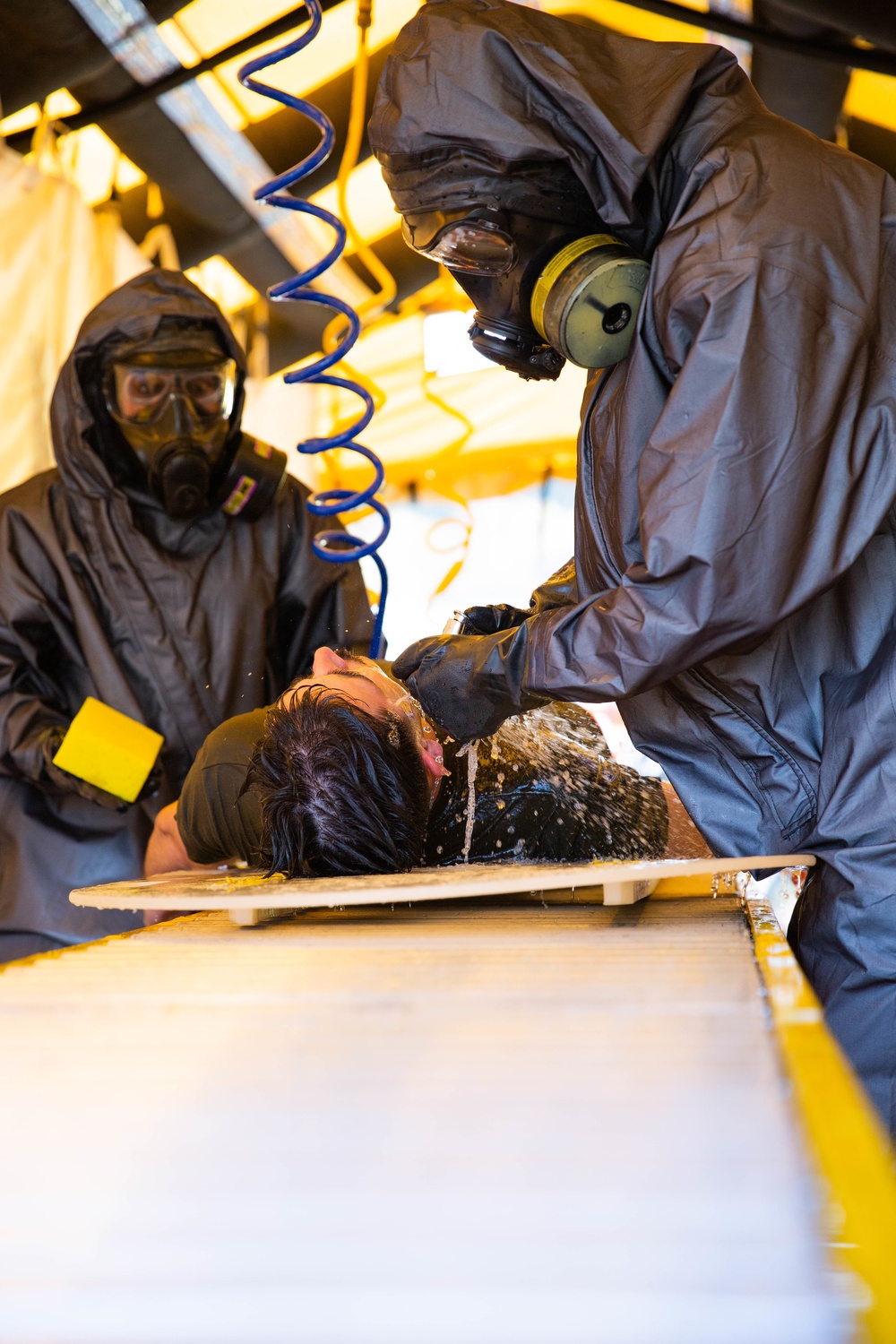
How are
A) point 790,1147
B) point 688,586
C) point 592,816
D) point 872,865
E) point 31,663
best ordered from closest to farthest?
point 790,1147
point 688,586
point 872,865
point 592,816
point 31,663

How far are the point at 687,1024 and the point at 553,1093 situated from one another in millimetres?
168

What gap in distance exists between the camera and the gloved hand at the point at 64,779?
2.29 meters

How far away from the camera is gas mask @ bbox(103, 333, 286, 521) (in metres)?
2.57

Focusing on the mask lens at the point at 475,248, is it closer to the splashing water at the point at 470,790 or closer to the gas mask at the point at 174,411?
the splashing water at the point at 470,790

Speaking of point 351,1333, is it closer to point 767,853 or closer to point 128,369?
point 767,853

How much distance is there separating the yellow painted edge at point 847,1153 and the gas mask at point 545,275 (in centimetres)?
82

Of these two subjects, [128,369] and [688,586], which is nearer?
[688,586]

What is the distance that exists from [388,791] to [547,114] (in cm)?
97

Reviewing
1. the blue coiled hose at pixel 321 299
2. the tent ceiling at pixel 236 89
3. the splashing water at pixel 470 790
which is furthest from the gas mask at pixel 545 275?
the tent ceiling at pixel 236 89

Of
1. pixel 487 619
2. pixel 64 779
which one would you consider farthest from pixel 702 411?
pixel 64 779

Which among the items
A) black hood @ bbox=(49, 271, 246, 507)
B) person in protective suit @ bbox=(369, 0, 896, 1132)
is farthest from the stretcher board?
black hood @ bbox=(49, 271, 246, 507)

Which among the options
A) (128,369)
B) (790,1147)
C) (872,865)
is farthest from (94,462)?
(790,1147)

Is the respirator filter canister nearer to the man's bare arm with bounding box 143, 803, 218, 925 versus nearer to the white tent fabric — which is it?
the man's bare arm with bounding box 143, 803, 218, 925

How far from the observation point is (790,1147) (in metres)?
0.63
